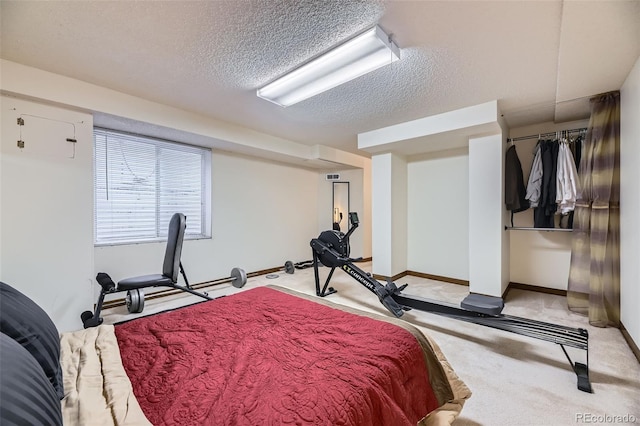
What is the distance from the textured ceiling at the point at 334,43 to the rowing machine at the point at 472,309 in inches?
75.8

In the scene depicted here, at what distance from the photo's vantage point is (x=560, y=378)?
1.88 metres

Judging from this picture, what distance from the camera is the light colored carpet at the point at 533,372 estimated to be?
1561 mm

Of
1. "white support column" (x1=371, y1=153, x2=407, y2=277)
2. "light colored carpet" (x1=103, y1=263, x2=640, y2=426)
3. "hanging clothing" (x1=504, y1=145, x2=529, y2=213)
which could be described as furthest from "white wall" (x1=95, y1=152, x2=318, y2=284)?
"hanging clothing" (x1=504, y1=145, x2=529, y2=213)

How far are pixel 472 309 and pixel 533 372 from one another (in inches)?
22.3

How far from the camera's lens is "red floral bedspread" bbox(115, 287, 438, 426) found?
87 cm

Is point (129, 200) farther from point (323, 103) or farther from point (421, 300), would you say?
point (421, 300)

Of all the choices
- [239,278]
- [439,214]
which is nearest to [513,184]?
[439,214]

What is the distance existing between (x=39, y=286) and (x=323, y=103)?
3.39 m

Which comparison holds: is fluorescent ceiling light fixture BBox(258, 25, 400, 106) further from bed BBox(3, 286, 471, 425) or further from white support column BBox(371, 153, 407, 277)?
white support column BBox(371, 153, 407, 277)

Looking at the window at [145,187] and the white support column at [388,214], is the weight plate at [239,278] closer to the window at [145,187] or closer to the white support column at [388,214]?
→ the window at [145,187]

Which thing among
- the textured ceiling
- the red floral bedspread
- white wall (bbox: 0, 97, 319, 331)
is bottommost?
the red floral bedspread

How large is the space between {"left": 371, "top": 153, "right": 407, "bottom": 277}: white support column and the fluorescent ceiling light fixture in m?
2.16

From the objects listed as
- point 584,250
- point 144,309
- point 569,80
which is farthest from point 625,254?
point 144,309

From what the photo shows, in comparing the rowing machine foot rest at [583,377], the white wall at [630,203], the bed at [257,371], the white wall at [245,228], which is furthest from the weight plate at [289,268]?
the white wall at [630,203]
